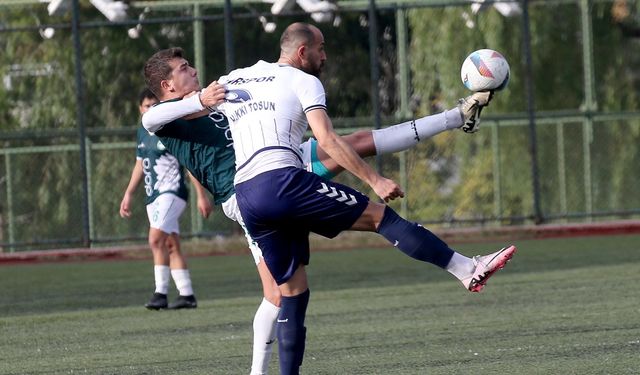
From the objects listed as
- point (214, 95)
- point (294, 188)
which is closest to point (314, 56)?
point (214, 95)

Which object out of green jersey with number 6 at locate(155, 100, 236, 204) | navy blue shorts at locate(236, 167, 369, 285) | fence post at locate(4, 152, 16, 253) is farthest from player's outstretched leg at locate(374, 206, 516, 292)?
fence post at locate(4, 152, 16, 253)

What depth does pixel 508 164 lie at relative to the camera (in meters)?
23.8

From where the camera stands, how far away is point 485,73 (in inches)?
322

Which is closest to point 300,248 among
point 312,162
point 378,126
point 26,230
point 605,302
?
point 312,162

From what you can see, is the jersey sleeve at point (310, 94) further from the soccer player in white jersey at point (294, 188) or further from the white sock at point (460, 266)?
the white sock at point (460, 266)

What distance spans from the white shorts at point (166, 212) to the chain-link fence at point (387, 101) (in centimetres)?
696

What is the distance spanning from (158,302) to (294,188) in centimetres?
588

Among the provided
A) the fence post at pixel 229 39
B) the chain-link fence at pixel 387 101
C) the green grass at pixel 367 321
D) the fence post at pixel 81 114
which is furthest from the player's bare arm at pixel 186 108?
the fence post at pixel 81 114

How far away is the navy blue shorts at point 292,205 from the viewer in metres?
7.26

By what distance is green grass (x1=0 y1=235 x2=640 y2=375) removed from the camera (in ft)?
29.1

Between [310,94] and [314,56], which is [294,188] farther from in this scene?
[314,56]

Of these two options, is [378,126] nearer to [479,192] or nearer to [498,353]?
[479,192]

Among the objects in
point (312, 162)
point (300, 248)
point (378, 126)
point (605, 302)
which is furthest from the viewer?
point (378, 126)

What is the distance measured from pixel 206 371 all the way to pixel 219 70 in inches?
707
